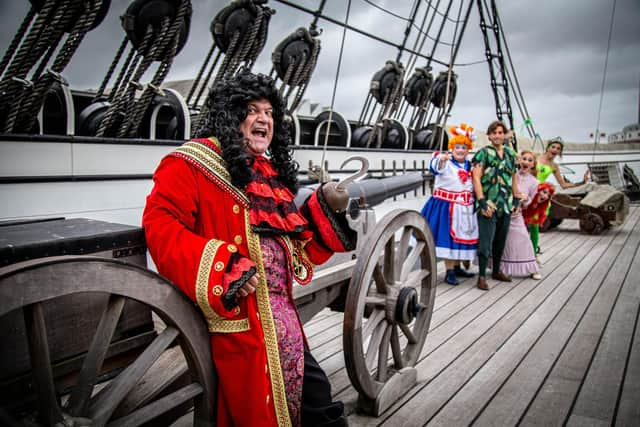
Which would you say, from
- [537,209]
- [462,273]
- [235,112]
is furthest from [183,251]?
[537,209]

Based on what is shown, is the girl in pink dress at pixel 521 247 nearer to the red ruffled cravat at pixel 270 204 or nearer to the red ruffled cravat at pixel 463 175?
the red ruffled cravat at pixel 463 175

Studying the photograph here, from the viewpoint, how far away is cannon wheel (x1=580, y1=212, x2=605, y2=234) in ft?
22.3

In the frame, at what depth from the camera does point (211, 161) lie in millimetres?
1337

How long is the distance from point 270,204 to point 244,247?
0.54ft

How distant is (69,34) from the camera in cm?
423

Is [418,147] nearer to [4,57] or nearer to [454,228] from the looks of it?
[454,228]

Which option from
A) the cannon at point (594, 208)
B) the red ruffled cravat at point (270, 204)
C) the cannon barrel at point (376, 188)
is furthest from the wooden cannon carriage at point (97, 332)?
the cannon at point (594, 208)

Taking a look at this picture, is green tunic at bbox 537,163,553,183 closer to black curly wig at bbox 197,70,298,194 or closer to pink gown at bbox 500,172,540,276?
pink gown at bbox 500,172,540,276

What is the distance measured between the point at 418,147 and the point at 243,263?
1081cm

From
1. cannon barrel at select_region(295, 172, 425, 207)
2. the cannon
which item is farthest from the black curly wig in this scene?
the cannon

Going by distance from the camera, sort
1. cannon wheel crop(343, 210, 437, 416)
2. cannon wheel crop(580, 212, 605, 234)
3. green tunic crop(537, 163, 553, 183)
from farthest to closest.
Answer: cannon wheel crop(580, 212, 605, 234) < green tunic crop(537, 163, 553, 183) < cannon wheel crop(343, 210, 437, 416)

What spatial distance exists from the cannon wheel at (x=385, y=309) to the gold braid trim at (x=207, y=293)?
0.57 m

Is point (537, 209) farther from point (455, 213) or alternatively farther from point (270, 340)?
point (270, 340)

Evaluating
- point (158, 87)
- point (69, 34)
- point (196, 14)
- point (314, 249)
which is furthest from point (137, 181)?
point (314, 249)
